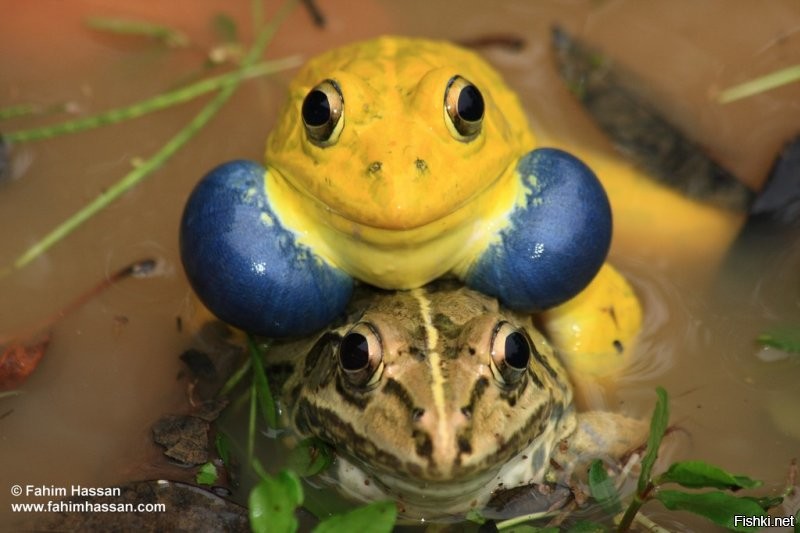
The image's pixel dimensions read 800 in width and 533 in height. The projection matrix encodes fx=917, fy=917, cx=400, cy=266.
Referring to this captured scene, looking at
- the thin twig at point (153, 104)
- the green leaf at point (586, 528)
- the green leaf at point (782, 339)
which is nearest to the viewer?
the green leaf at point (586, 528)

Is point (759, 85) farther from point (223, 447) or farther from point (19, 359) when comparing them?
point (19, 359)

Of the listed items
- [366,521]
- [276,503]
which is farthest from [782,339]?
[276,503]

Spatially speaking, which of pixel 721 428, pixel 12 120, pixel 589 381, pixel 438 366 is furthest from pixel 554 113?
pixel 12 120

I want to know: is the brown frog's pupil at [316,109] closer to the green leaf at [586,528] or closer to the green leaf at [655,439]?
the green leaf at [655,439]

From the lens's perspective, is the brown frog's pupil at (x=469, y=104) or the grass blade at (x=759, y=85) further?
the grass blade at (x=759, y=85)
